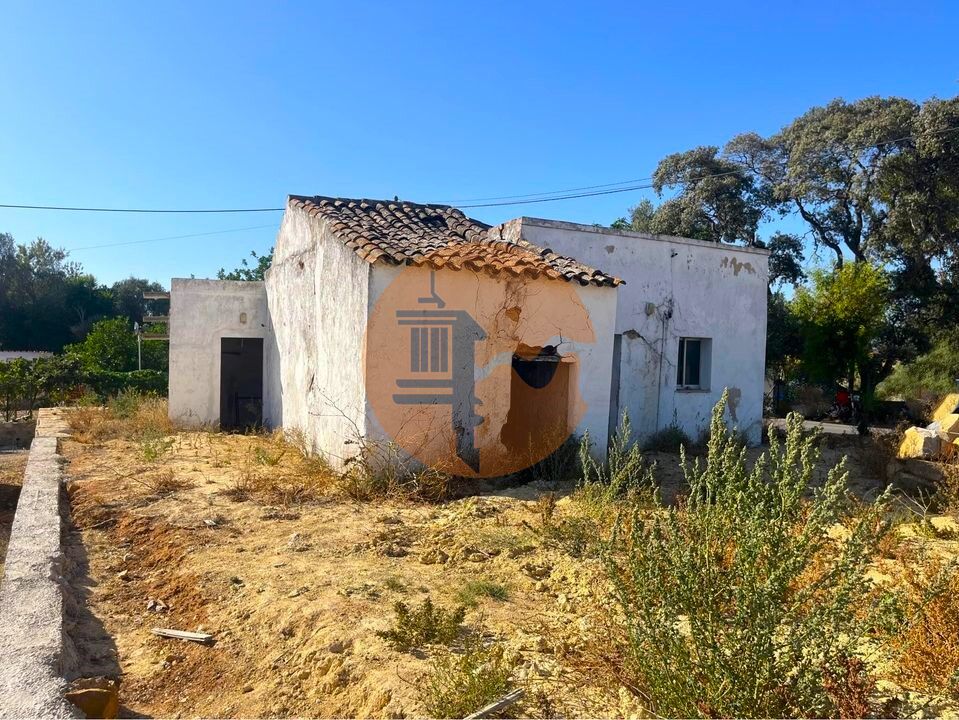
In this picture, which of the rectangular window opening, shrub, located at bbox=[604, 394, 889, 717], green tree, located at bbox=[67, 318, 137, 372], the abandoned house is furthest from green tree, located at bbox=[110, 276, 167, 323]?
shrub, located at bbox=[604, 394, 889, 717]

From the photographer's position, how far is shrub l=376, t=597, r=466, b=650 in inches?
143

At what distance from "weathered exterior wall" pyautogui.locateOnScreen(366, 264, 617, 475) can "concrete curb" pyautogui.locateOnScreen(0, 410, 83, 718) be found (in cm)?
341

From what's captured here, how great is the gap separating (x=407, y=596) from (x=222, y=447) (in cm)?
792

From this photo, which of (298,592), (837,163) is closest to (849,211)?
(837,163)

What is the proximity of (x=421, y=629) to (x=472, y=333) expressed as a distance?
4.72 metres

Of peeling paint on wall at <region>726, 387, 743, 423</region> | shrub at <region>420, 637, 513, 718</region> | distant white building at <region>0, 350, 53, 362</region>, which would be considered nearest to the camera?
shrub at <region>420, 637, 513, 718</region>

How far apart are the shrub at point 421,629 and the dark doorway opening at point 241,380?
1281cm

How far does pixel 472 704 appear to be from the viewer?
113 inches

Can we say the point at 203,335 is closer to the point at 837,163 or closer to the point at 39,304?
the point at 837,163

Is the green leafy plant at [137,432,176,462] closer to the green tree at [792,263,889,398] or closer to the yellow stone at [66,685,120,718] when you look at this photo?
the yellow stone at [66,685,120,718]

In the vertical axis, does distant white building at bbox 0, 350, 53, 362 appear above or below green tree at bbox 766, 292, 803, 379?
below

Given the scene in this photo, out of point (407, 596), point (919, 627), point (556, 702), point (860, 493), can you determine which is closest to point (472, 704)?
point (556, 702)

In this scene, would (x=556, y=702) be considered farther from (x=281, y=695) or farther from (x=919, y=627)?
(x=919, y=627)

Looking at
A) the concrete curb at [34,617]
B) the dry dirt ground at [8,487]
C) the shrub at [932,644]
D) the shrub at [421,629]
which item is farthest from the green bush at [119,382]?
the shrub at [932,644]
